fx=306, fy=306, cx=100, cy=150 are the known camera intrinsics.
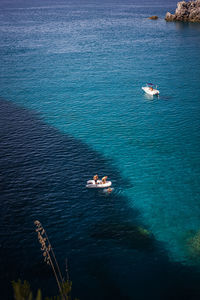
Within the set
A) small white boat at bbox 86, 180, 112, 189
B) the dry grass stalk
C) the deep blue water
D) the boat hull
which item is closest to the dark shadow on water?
the deep blue water

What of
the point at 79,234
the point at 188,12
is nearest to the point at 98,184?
the point at 79,234

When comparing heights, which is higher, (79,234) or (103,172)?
(103,172)

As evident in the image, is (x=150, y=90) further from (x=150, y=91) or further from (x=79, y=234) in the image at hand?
(x=79, y=234)

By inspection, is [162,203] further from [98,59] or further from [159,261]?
[98,59]

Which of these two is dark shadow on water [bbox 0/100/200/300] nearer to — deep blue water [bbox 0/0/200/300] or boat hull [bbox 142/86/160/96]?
deep blue water [bbox 0/0/200/300]

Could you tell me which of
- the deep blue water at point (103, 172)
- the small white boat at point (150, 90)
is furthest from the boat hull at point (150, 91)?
the deep blue water at point (103, 172)
